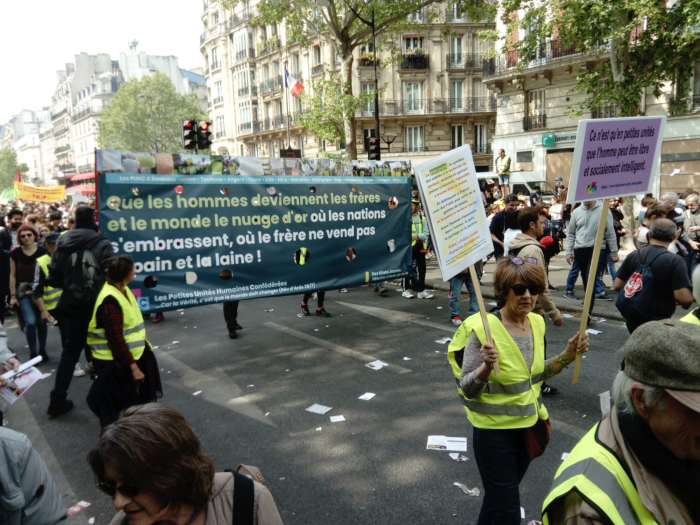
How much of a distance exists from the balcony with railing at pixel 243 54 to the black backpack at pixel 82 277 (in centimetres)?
4283

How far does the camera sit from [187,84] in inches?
2813

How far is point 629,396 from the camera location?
1332 mm

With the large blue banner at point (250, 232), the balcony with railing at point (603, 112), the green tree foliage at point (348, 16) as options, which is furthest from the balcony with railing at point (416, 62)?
the large blue banner at point (250, 232)

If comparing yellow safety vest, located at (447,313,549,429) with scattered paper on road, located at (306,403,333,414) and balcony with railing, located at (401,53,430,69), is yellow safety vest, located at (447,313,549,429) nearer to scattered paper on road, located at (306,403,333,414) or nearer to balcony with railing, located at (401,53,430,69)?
scattered paper on road, located at (306,403,333,414)

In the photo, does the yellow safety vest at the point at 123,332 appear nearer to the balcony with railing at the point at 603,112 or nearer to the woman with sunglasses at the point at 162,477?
the woman with sunglasses at the point at 162,477

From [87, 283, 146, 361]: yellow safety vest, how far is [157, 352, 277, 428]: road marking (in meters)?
1.36

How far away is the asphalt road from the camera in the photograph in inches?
133

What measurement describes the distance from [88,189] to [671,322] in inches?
2021

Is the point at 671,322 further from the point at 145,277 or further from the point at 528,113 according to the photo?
the point at 528,113

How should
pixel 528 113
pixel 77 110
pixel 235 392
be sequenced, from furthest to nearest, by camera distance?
1. pixel 77 110
2. pixel 528 113
3. pixel 235 392

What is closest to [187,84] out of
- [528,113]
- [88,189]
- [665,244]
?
[88,189]

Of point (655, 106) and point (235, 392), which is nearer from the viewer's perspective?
point (235, 392)

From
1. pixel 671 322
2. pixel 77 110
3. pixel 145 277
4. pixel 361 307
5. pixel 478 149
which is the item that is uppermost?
pixel 77 110

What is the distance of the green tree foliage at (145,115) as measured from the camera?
2007 inches
